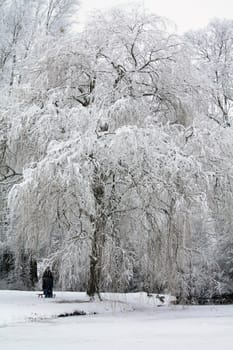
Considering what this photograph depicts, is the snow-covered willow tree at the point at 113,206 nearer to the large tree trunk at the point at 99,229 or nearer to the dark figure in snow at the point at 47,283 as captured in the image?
the large tree trunk at the point at 99,229

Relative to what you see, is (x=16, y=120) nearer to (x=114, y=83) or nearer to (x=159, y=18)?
(x=114, y=83)

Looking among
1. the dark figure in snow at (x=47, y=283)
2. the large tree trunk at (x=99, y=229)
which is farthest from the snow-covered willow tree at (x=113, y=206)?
the dark figure in snow at (x=47, y=283)

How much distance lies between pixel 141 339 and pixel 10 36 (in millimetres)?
16544

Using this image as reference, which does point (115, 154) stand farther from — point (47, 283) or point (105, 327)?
point (47, 283)

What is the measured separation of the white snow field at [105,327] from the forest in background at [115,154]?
0.67 meters

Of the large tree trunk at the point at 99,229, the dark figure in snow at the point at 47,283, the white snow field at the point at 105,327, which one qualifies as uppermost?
the large tree trunk at the point at 99,229

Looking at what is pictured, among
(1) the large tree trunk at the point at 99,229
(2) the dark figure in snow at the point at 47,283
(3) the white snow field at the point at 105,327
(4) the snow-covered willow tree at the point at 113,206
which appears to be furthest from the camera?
(2) the dark figure in snow at the point at 47,283

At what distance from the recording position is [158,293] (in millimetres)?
15812

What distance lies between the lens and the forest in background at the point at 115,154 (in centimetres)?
1192

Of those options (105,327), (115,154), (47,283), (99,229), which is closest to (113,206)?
(99,229)

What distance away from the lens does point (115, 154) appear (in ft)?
39.2

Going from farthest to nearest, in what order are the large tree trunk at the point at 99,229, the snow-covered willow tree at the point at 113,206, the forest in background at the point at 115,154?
the large tree trunk at the point at 99,229, the forest in background at the point at 115,154, the snow-covered willow tree at the point at 113,206

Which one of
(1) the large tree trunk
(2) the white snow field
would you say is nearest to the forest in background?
(1) the large tree trunk

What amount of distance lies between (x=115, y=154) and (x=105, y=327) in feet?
13.1
